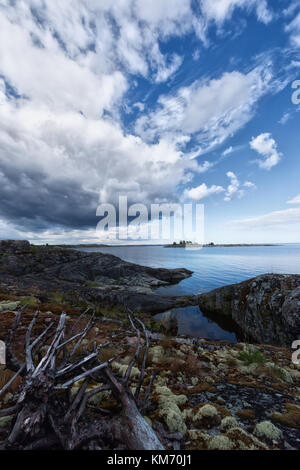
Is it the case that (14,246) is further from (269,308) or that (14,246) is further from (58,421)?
(269,308)

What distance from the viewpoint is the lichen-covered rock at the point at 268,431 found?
9.18ft

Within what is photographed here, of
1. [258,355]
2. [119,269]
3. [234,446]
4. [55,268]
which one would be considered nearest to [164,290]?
[119,269]

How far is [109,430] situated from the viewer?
215 centimetres

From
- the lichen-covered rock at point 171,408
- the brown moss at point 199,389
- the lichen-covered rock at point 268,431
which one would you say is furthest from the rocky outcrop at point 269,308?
the lichen-covered rock at point 171,408

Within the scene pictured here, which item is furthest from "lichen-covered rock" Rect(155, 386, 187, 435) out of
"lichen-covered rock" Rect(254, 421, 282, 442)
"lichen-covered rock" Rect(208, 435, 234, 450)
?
"lichen-covered rock" Rect(254, 421, 282, 442)

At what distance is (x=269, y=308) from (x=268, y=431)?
10.2 metres

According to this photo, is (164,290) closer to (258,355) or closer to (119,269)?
(119,269)

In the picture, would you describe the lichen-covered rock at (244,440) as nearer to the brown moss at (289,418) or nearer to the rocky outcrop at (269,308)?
the brown moss at (289,418)

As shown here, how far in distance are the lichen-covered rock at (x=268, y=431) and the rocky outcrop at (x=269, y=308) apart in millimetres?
8086

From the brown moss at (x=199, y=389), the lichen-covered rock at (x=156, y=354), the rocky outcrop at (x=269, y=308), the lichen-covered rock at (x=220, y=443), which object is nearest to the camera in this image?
the lichen-covered rock at (x=220, y=443)

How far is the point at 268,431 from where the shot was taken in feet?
9.53

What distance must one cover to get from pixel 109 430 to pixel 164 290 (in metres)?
31.3

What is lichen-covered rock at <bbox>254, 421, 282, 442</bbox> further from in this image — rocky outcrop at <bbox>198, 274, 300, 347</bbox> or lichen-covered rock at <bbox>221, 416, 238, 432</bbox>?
rocky outcrop at <bbox>198, 274, 300, 347</bbox>
